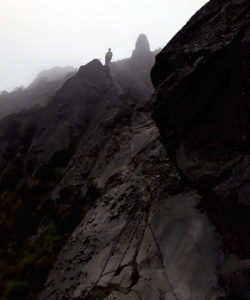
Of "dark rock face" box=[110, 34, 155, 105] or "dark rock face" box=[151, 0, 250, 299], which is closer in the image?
"dark rock face" box=[151, 0, 250, 299]

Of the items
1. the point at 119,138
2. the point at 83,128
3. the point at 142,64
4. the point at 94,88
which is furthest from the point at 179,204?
the point at 142,64

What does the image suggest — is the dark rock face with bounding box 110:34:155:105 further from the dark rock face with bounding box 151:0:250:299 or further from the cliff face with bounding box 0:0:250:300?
the dark rock face with bounding box 151:0:250:299

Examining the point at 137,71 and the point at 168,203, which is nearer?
the point at 168,203

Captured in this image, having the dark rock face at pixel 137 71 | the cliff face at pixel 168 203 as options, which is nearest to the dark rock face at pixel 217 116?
the cliff face at pixel 168 203

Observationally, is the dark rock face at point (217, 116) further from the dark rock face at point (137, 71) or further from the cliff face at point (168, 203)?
the dark rock face at point (137, 71)

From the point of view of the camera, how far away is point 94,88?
105 ft

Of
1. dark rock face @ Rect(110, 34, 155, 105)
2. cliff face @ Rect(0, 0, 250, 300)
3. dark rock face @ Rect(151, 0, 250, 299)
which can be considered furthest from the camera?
dark rock face @ Rect(110, 34, 155, 105)

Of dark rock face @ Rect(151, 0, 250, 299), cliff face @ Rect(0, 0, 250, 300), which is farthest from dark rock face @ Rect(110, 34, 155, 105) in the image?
dark rock face @ Rect(151, 0, 250, 299)

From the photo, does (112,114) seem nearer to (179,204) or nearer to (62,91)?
(62,91)

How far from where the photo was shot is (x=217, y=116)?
9.34 m

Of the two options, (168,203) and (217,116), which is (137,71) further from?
(217,116)

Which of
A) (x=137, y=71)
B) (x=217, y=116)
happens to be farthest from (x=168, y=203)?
(x=137, y=71)

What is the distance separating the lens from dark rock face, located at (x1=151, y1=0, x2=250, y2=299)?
8.03 m

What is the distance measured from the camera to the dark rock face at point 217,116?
8031 millimetres
